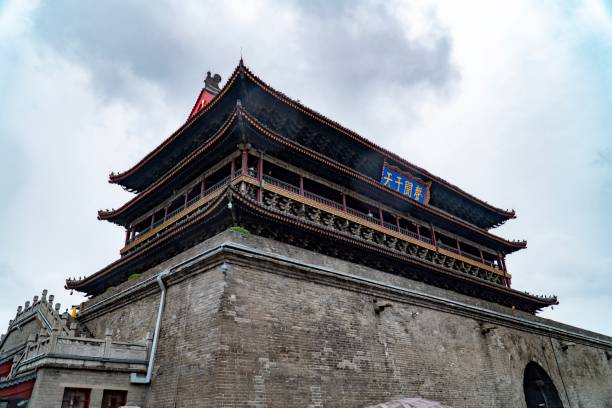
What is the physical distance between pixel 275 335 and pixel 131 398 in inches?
148

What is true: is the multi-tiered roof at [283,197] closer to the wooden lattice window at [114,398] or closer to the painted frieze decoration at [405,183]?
the painted frieze decoration at [405,183]

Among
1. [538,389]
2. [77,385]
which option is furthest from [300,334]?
[538,389]

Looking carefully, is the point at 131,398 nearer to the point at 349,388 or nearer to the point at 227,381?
the point at 227,381

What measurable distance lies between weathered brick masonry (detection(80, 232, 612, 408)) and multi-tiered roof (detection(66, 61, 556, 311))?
104 centimetres

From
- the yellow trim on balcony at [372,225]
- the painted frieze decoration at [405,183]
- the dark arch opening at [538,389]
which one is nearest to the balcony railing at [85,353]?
the yellow trim on balcony at [372,225]

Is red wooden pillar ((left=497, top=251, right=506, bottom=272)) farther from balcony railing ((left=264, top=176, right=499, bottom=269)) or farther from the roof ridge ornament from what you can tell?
the roof ridge ornament

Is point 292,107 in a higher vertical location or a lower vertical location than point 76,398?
higher

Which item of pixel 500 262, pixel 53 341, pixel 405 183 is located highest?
pixel 405 183

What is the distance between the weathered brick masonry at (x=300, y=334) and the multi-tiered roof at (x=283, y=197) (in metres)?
1.04

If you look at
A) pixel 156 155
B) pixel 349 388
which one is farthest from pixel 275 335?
pixel 156 155

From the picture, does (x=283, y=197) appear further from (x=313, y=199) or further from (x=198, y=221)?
(x=198, y=221)

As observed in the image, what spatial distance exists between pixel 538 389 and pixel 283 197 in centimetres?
1341

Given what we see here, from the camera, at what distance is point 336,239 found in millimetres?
13234

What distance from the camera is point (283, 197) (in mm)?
13852
